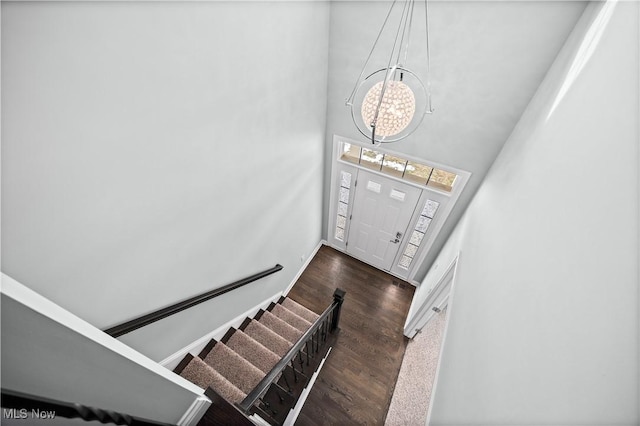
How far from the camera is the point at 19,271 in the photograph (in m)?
→ 0.93

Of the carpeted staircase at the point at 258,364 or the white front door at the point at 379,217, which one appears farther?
the white front door at the point at 379,217

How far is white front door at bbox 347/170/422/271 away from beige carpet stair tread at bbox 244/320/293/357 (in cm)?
223

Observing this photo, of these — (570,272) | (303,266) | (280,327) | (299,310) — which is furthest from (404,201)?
(570,272)

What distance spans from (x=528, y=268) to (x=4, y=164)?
1.96 meters

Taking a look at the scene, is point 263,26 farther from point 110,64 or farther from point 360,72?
point 360,72

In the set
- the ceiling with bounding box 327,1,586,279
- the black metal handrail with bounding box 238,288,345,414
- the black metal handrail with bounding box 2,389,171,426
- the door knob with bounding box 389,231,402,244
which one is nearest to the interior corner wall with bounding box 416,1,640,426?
the ceiling with bounding box 327,1,586,279

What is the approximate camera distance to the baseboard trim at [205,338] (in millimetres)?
1999

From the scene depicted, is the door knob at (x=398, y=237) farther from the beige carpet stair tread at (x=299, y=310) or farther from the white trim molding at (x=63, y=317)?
the white trim molding at (x=63, y=317)

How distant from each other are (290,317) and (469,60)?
3.55 metres

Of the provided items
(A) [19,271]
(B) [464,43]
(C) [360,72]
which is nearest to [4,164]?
(A) [19,271]

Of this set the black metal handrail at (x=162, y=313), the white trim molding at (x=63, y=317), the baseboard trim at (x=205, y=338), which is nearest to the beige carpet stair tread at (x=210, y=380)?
the baseboard trim at (x=205, y=338)

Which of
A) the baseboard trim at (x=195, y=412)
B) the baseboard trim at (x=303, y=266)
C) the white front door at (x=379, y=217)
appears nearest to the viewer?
the baseboard trim at (x=195, y=412)

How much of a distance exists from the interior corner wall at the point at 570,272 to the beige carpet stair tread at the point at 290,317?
6.33ft

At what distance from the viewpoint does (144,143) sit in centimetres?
119
